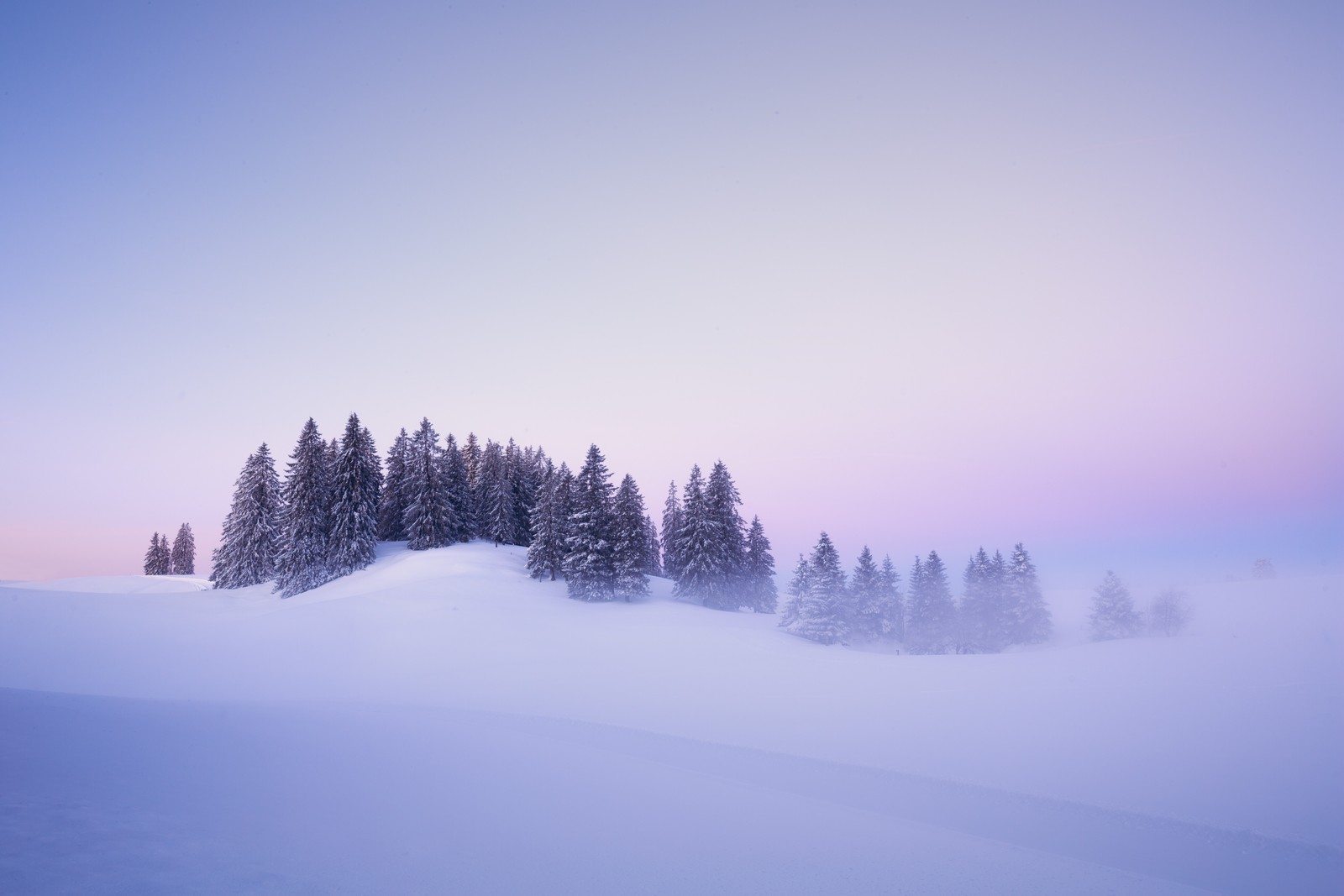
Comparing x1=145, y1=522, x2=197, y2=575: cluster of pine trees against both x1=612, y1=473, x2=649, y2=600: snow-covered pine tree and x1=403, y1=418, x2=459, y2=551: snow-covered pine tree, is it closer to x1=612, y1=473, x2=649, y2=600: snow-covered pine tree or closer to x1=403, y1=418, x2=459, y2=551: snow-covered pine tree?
x1=403, y1=418, x2=459, y2=551: snow-covered pine tree

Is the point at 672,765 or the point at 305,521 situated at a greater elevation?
the point at 305,521

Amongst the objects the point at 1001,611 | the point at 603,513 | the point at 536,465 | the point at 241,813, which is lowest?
the point at 1001,611

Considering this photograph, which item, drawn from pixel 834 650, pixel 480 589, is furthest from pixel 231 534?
pixel 834 650

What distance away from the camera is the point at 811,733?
14.1 metres

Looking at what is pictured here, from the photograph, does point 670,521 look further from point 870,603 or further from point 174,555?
point 174,555

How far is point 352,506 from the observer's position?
45.5 meters

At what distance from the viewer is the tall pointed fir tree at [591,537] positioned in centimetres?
3896

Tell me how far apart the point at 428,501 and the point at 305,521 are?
35.1ft

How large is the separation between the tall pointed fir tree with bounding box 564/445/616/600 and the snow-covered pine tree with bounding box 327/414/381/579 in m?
17.5

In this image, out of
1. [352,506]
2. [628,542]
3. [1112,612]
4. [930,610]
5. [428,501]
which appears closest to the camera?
[1112,612]

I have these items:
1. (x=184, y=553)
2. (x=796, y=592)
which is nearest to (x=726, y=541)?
(x=796, y=592)

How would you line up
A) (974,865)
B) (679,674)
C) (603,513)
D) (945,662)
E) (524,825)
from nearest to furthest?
(974,865) → (524,825) → (679,674) → (945,662) → (603,513)

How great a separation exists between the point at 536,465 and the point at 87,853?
64751mm

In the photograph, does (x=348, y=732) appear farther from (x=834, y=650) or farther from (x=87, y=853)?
(x=834, y=650)
